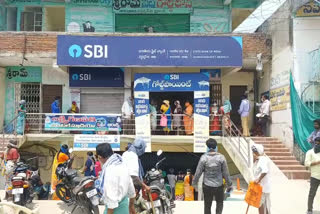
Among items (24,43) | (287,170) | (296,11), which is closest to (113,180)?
(287,170)

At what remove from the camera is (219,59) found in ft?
39.3

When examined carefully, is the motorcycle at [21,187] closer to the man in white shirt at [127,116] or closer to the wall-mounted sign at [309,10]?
the man in white shirt at [127,116]

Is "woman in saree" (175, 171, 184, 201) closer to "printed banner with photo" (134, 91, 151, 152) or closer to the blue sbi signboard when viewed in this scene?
"printed banner with photo" (134, 91, 151, 152)

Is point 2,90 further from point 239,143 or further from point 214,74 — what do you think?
point 239,143

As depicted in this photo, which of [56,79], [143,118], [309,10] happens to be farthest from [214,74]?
[56,79]

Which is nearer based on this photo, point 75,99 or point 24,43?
point 24,43

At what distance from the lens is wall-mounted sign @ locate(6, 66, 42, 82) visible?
1432 centimetres

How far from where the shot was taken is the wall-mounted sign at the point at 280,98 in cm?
1117

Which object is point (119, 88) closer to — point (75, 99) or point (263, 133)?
point (75, 99)

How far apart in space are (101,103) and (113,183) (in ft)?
35.8

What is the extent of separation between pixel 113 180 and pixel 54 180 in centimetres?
546

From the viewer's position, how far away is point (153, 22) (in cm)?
1507

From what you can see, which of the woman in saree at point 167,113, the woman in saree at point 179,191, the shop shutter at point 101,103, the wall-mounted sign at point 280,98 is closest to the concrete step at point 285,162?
the wall-mounted sign at point 280,98

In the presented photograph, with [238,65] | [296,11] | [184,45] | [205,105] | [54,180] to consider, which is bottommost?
[54,180]
